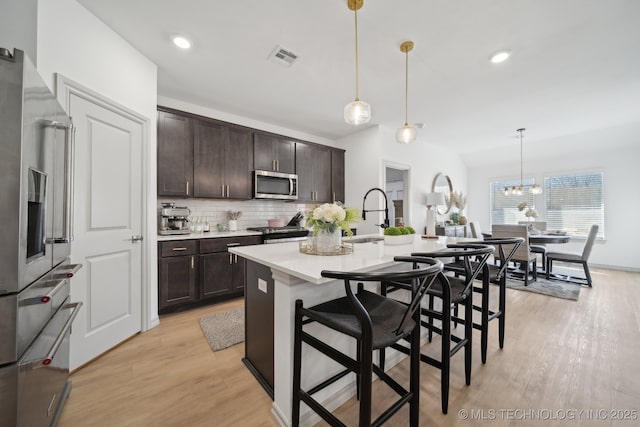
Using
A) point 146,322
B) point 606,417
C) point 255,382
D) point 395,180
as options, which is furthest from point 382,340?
point 395,180

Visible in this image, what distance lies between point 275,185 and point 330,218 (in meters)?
2.57

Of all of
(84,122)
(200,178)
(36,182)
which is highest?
(84,122)

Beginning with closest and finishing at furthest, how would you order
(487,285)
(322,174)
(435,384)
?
(435,384) < (487,285) < (322,174)

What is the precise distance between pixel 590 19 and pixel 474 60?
31.5 inches

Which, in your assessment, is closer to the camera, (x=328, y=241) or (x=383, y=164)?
(x=328, y=241)

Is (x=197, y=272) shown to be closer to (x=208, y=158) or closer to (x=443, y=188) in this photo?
(x=208, y=158)

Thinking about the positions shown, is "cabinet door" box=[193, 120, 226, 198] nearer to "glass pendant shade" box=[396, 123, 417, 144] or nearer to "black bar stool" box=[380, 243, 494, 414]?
"glass pendant shade" box=[396, 123, 417, 144]

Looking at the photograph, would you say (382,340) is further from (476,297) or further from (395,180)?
(395,180)

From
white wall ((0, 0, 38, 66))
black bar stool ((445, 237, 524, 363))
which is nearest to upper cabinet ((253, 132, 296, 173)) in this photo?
white wall ((0, 0, 38, 66))

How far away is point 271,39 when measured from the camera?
217 centimetres

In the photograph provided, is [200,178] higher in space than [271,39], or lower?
lower

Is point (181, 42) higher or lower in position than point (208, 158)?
higher

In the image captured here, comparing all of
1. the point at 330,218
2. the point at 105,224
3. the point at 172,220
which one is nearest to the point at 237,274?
the point at 172,220

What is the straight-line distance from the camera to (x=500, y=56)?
2.38m
